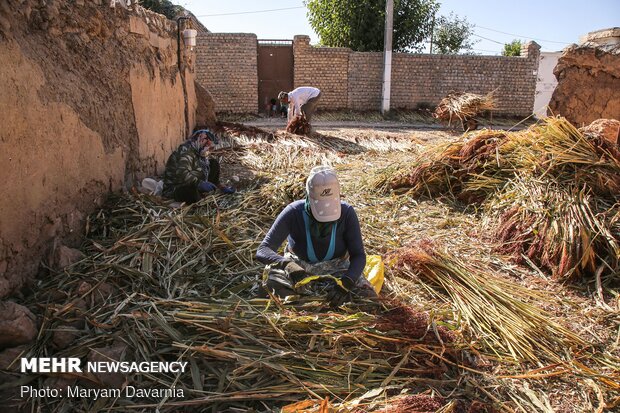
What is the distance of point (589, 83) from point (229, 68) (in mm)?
9973

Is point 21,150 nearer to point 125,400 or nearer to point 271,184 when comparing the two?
point 125,400

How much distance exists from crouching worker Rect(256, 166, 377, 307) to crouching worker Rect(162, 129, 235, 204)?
6.27 ft

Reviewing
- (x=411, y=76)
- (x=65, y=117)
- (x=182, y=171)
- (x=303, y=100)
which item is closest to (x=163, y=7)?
(x=411, y=76)

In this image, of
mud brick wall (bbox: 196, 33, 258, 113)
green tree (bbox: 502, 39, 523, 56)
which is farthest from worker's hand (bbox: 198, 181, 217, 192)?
green tree (bbox: 502, 39, 523, 56)

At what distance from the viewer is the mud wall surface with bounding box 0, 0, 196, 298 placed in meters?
2.68

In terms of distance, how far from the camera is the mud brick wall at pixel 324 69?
1469cm

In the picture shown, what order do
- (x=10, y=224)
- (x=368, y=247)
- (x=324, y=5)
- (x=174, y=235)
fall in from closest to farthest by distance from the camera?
(x=10, y=224) < (x=174, y=235) < (x=368, y=247) < (x=324, y=5)

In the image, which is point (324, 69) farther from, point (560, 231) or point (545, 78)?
point (560, 231)

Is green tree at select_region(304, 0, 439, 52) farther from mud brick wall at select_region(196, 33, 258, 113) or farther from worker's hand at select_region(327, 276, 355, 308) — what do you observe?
worker's hand at select_region(327, 276, 355, 308)

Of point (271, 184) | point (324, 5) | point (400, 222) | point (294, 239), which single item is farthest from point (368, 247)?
point (324, 5)

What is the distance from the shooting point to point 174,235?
362cm

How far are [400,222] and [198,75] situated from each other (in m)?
11.4

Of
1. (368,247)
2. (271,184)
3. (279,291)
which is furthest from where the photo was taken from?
(271,184)

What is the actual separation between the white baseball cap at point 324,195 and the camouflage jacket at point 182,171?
7.36 ft
